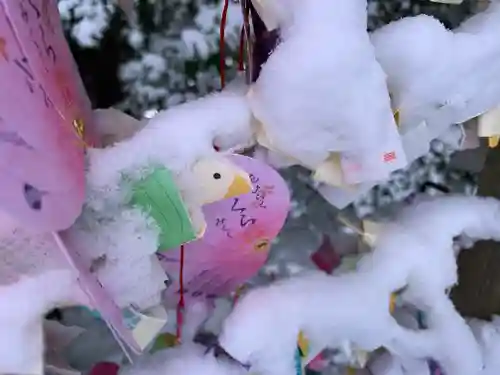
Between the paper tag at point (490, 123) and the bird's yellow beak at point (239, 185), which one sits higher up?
the bird's yellow beak at point (239, 185)

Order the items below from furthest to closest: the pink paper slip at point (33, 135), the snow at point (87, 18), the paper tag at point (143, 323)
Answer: the snow at point (87, 18) → the paper tag at point (143, 323) → the pink paper slip at point (33, 135)

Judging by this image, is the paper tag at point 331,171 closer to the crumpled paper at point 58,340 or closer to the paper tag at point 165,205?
the paper tag at point 165,205

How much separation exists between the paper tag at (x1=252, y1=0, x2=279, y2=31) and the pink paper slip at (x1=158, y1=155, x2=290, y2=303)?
7 cm

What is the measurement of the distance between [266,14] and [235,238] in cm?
14

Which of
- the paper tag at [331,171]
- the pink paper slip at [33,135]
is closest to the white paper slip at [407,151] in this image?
the paper tag at [331,171]

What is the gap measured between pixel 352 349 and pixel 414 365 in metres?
0.05

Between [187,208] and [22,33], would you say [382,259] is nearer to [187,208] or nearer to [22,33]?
[187,208]

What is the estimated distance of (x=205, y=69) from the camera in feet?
1.89

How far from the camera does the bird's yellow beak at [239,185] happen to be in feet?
1.25

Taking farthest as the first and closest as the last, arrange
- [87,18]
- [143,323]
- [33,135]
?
[87,18]
[143,323]
[33,135]

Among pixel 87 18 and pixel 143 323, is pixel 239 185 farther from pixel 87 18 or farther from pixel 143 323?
pixel 87 18

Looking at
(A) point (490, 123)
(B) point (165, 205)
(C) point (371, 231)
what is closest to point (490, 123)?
(A) point (490, 123)

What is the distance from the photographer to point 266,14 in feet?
1.19

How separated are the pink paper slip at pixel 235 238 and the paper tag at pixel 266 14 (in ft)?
0.23
